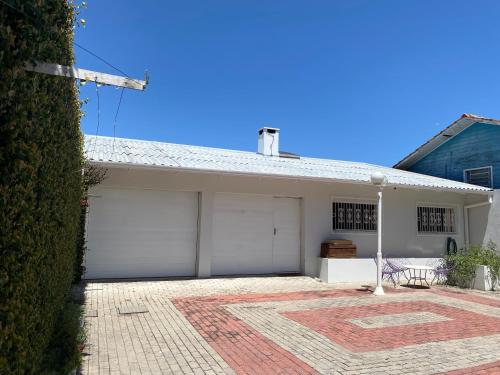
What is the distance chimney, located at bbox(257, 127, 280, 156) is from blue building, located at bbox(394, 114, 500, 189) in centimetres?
711

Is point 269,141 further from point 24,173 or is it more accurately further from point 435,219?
point 24,173

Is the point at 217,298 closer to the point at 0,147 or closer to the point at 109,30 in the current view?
the point at 109,30

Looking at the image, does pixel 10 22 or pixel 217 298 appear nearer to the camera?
pixel 10 22

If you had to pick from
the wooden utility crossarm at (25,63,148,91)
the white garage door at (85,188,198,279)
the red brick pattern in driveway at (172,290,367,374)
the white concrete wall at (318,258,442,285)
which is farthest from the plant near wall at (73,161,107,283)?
the white concrete wall at (318,258,442,285)

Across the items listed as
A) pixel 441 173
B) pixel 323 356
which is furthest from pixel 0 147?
pixel 441 173

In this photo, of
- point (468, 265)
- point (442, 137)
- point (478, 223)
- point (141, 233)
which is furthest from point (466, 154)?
point (141, 233)

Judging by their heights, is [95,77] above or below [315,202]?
above

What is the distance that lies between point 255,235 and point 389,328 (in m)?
5.71

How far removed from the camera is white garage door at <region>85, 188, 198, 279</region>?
32.7ft

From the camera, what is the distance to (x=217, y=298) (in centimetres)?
839

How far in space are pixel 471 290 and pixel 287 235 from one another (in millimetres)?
5310

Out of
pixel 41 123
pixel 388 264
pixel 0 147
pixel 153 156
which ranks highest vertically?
pixel 153 156

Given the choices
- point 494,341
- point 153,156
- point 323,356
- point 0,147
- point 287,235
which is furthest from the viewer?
point 287,235

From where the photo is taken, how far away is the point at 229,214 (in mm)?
11336
